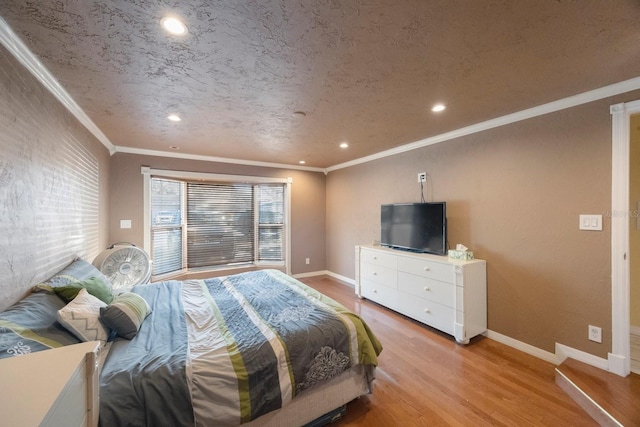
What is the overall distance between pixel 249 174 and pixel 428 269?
3295mm

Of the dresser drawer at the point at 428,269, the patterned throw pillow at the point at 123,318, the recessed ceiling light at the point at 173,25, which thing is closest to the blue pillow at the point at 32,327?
the patterned throw pillow at the point at 123,318

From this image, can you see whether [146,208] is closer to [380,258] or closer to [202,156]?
[202,156]

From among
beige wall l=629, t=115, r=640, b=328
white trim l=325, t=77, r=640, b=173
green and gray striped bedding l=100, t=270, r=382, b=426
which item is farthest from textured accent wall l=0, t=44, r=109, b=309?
beige wall l=629, t=115, r=640, b=328

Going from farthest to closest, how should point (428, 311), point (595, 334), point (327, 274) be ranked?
point (327, 274)
point (428, 311)
point (595, 334)

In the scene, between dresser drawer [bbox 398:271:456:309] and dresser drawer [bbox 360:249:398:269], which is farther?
dresser drawer [bbox 360:249:398:269]

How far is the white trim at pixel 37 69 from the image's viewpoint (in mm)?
1317

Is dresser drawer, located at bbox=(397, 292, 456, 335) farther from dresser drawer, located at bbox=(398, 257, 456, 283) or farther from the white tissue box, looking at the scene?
the white tissue box

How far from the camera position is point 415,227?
3.31 meters

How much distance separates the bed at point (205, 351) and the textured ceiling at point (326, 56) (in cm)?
145

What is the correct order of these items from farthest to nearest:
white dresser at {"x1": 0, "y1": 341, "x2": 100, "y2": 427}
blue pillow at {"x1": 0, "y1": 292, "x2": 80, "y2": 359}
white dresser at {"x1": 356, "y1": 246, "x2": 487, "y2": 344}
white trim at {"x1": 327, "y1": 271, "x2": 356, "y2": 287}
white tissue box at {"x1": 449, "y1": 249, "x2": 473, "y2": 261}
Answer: white trim at {"x1": 327, "y1": 271, "x2": 356, "y2": 287} < white tissue box at {"x1": 449, "y1": 249, "x2": 473, "y2": 261} < white dresser at {"x1": 356, "y1": 246, "x2": 487, "y2": 344} < blue pillow at {"x1": 0, "y1": 292, "x2": 80, "y2": 359} < white dresser at {"x1": 0, "y1": 341, "x2": 100, "y2": 427}

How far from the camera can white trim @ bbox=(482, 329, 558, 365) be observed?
229 centimetres

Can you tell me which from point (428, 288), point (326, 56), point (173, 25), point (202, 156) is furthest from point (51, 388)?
point (202, 156)

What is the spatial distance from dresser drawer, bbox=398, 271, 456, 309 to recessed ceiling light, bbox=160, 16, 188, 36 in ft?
9.82

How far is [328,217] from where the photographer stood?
5348 mm
